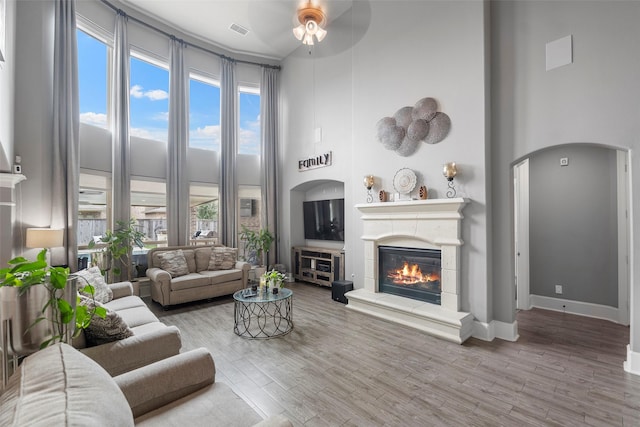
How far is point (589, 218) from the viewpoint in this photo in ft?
13.8

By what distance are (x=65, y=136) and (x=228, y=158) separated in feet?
9.16

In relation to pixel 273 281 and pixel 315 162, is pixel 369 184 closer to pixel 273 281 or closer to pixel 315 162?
pixel 315 162

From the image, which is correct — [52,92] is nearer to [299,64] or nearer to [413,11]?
[299,64]

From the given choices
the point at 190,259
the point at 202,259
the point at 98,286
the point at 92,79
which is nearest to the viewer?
the point at 98,286

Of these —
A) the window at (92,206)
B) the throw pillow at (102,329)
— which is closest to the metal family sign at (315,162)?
the window at (92,206)

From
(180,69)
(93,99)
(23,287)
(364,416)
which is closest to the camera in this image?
(23,287)

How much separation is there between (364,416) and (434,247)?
8.16 feet

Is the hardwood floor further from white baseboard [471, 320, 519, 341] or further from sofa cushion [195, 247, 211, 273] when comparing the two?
sofa cushion [195, 247, 211, 273]

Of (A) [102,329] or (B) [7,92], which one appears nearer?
(A) [102,329]

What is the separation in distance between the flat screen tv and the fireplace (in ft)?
4.92

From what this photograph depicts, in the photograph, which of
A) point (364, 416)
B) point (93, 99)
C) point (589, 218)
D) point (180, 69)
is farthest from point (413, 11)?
point (93, 99)

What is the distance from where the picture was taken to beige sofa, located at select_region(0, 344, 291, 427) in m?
0.84

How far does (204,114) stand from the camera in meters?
6.50

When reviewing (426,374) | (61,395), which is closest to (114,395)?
(61,395)
